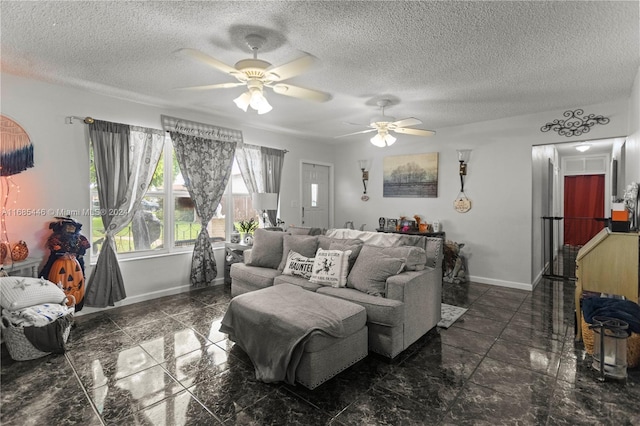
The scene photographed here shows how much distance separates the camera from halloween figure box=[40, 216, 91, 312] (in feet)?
11.0

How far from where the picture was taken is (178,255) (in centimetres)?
457

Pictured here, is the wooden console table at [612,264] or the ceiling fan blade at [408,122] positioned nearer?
the wooden console table at [612,264]

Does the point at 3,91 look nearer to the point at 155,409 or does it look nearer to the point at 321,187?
the point at 155,409

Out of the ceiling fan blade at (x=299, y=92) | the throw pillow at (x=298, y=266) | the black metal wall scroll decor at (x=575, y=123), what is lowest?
the throw pillow at (x=298, y=266)

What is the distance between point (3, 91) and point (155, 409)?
3363 millimetres

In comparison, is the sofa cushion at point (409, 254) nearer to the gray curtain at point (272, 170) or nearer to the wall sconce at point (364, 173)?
the gray curtain at point (272, 170)

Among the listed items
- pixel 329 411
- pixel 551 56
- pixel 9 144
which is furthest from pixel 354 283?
pixel 9 144

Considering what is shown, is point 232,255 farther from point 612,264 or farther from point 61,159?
point 612,264

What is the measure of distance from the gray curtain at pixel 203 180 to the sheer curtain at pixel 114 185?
487 millimetres

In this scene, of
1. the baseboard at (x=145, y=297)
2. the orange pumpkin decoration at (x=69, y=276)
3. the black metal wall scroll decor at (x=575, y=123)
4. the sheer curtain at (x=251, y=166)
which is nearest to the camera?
the orange pumpkin decoration at (x=69, y=276)

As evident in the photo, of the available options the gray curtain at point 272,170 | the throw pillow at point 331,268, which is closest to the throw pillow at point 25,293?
the throw pillow at point 331,268

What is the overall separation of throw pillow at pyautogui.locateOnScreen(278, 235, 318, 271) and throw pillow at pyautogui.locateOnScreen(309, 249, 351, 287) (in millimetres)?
348

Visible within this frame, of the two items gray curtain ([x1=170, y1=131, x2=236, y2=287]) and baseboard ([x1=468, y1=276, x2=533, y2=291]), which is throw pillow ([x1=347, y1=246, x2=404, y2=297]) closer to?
gray curtain ([x1=170, y1=131, x2=236, y2=287])

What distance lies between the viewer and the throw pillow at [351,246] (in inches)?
129
